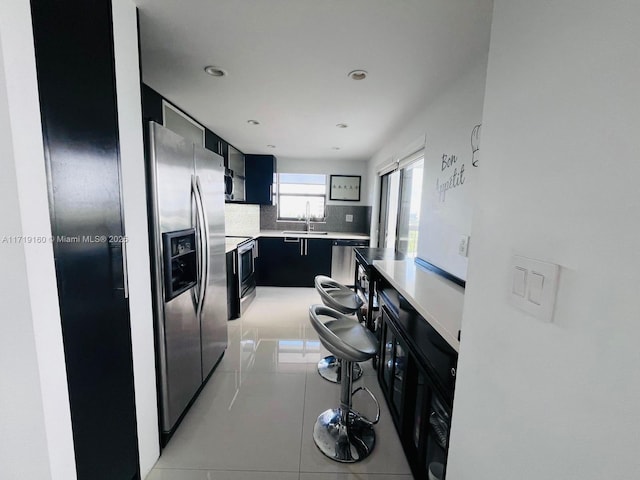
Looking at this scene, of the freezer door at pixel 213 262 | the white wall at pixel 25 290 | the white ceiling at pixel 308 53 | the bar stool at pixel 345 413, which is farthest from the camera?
the freezer door at pixel 213 262

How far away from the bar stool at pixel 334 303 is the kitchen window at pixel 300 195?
2.75 m

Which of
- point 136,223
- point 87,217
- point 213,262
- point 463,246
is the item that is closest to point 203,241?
point 213,262

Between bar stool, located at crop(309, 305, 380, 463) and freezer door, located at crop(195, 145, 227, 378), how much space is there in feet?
3.00

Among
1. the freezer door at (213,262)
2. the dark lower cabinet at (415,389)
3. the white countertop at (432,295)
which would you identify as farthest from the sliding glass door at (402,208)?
the freezer door at (213,262)

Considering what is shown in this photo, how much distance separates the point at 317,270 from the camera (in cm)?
454

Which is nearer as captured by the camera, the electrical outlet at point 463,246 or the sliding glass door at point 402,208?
the electrical outlet at point 463,246

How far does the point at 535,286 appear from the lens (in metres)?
0.58

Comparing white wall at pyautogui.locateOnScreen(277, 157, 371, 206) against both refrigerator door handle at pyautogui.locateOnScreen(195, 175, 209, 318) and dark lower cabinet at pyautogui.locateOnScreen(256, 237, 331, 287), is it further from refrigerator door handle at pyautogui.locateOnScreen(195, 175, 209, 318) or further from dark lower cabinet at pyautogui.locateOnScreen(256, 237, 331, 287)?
refrigerator door handle at pyautogui.locateOnScreen(195, 175, 209, 318)

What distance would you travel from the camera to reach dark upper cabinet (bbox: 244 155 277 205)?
446 cm

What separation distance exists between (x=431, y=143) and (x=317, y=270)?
287 centimetres

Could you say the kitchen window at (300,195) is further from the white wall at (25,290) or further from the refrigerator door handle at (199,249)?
the white wall at (25,290)

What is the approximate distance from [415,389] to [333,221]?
377cm

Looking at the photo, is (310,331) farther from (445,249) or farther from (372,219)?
(372,219)

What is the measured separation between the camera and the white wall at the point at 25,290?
733 millimetres
